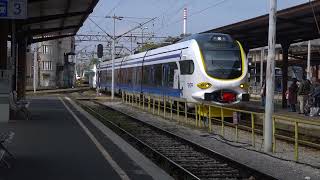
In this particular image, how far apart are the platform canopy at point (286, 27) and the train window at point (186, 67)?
14.7 ft

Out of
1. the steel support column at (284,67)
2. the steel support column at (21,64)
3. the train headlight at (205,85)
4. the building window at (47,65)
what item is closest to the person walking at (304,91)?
the train headlight at (205,85)

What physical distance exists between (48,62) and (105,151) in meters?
99.4

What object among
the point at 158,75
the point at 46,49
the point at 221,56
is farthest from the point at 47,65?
the point at 221,56

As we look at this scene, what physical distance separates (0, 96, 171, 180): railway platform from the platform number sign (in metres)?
3.46

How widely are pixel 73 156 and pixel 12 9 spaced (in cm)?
650

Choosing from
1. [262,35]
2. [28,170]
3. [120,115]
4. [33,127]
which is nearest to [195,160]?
[28,170]

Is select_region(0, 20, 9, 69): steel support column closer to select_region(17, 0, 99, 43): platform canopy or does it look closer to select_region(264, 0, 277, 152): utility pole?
select_region(17, 0, 99, 43): platform canopy

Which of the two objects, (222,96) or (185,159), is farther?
(222,96)

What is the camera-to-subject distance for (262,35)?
31375 mm

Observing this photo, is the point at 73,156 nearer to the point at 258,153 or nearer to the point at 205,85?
the point at 258,153

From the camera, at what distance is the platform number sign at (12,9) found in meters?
16.5

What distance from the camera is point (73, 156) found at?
12.6 metres

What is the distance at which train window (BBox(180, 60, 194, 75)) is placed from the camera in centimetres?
2347

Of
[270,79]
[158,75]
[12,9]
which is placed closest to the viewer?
[270,79]
